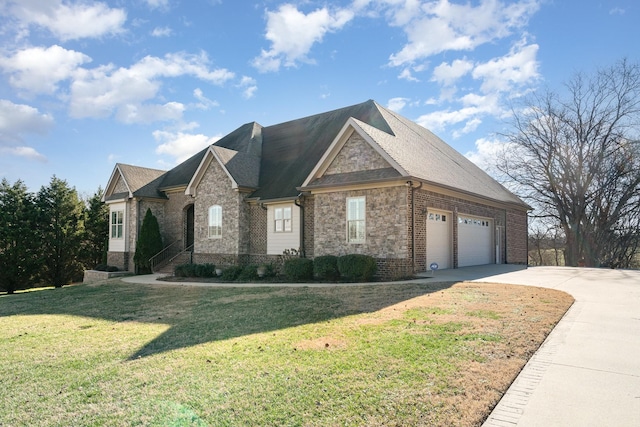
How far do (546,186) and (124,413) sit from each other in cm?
3314

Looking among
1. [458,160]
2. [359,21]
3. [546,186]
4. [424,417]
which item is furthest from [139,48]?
[546,186]

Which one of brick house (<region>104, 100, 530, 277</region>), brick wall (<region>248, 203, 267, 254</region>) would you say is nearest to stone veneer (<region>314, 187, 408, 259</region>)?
brick house (<region>104, 100, 530, 277</region>)

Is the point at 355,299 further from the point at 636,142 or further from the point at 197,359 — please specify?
the point at 636,142

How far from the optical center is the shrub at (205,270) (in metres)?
19.0

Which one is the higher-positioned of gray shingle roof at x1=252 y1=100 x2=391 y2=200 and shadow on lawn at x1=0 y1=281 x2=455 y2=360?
gray shingle roof at x1=252 y1=100 x2=391 y2=200

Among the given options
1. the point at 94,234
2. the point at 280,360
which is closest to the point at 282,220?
the point at 280,360

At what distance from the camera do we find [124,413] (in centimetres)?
451

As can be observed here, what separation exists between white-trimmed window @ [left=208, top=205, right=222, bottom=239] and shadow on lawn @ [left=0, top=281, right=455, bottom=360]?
5.77 metres

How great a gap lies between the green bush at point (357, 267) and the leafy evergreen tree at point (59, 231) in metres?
23.6

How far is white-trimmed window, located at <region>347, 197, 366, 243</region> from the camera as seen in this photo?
1571 centimetres

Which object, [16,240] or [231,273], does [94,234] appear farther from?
[231,273]

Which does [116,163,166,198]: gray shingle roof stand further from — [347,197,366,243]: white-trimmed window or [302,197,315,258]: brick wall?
[347,197,366,243]: white-trimmed window

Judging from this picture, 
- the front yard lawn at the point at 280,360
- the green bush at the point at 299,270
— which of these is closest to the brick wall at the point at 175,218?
the green bush at the point at 299,270

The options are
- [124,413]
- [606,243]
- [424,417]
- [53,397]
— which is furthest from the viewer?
[606,243]
